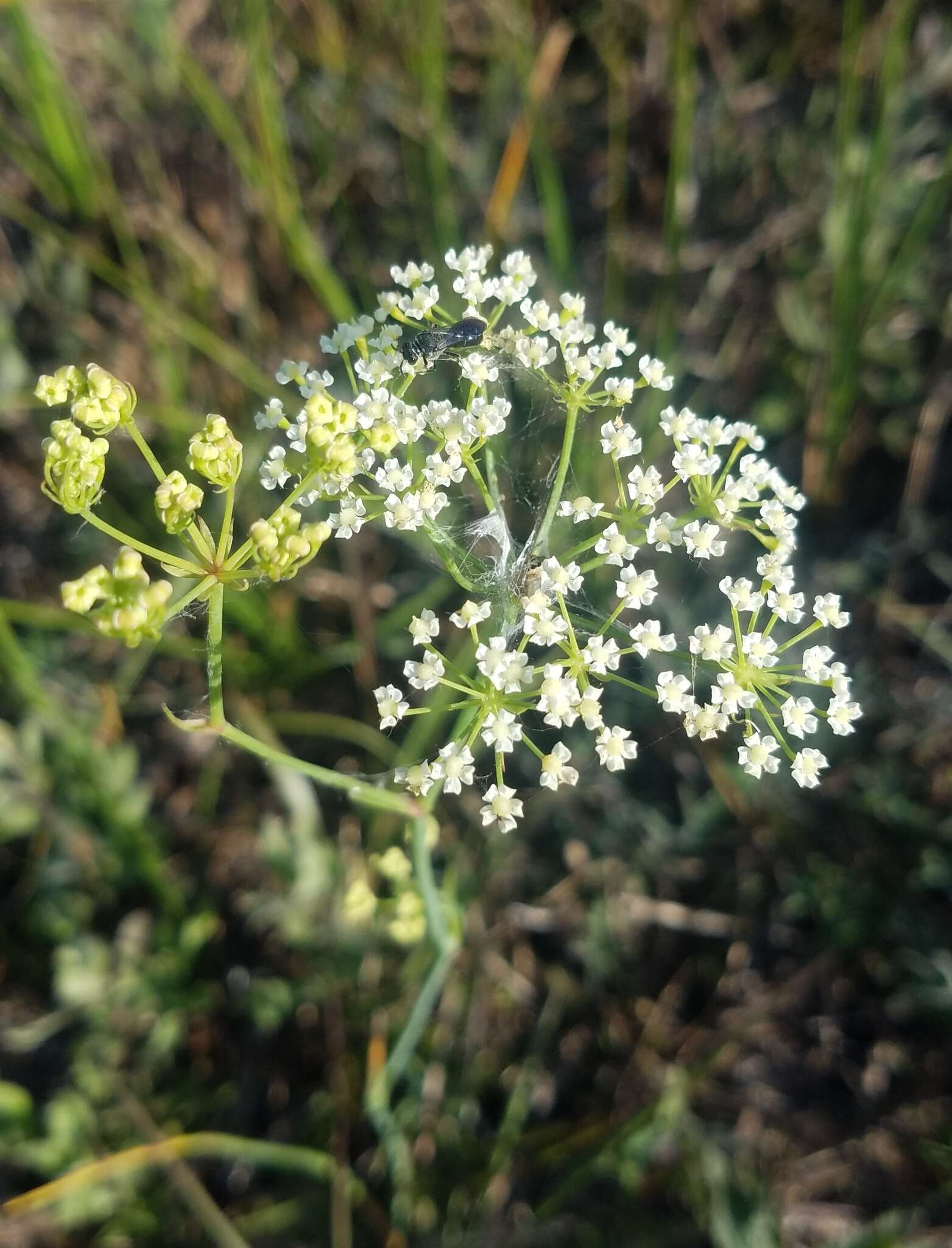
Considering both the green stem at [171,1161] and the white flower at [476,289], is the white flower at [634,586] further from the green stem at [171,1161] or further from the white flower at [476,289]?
the green stem at [171,1161]

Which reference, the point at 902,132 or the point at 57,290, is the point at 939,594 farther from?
the point at 57,290

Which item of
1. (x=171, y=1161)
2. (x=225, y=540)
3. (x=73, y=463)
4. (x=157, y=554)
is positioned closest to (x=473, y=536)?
(x=225, y=540)

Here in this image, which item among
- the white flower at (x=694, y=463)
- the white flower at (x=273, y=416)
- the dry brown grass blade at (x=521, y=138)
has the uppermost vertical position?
the dry brown grass blade at (x=521, y=138)

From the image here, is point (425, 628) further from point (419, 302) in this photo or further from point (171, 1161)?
point (171, 1161)

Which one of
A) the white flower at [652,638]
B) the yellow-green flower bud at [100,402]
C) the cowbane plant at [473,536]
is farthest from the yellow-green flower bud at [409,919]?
the yellow-green flower bud at [100,402]

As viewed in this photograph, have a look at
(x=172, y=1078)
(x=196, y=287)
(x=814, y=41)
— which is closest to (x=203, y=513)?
(x=196, y=287)

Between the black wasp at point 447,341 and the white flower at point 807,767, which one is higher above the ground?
the black wasp at point 447,341

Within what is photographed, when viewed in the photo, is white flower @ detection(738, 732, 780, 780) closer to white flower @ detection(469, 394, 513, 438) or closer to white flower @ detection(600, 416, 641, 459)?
white flower @ detection(600, 416, 641, 459)
